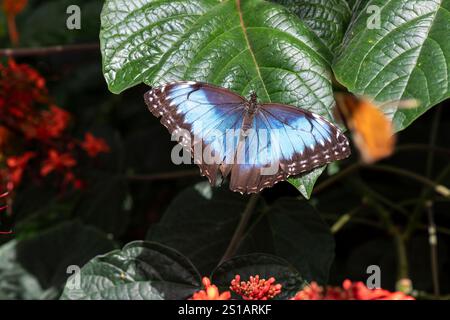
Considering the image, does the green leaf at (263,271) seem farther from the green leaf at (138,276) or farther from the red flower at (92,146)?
the red flower at (92,146)

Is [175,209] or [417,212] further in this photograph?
[417,212]

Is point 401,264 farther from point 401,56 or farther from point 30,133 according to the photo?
point 30,133

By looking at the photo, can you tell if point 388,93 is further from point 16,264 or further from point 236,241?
point 16,264

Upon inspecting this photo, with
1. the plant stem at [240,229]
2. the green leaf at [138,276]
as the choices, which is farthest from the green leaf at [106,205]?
the green leaf at [138,276]

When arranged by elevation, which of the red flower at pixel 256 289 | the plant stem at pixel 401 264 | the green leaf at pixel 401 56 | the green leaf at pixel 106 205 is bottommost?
the plant stem at pixel 401 264

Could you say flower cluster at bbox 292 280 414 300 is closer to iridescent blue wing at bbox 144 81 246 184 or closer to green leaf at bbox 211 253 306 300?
green leaf at bbox 211 253 306 300

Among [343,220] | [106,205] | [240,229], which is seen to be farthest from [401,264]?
[106,205]

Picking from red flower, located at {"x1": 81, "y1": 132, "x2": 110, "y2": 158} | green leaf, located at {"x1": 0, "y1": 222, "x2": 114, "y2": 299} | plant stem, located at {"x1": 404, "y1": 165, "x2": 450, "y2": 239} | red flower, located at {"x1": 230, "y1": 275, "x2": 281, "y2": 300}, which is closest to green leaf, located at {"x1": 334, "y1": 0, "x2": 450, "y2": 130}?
red flower, located at {"x1": 230, "y1": 275, "x2": 281, "y2": 300}
